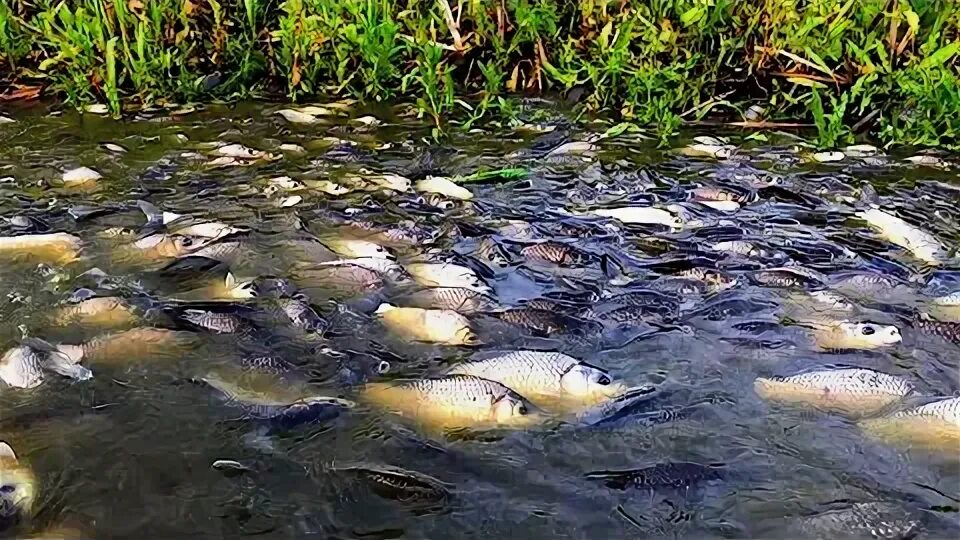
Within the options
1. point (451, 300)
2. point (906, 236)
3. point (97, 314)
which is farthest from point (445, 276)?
point (906, 236)

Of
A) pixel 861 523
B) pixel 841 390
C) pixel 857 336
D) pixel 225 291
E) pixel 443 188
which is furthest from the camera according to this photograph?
pixel 443 188

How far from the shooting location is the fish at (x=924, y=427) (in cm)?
260

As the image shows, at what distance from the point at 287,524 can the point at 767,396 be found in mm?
1486

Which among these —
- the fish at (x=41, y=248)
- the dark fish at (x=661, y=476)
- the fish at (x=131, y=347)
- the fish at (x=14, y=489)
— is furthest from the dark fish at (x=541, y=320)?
the fish at (x=41, y=248)

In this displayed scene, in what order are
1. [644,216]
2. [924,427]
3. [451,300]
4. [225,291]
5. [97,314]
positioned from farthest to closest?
[644,216], [225,291], [451,300], [97,314], [924,427]

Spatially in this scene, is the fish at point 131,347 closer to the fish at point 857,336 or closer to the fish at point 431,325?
the fish at point 431,325

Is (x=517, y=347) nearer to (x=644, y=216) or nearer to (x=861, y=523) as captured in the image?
(x=861, y=523)

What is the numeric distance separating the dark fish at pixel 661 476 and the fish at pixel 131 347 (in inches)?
57.7

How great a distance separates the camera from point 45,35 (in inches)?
257

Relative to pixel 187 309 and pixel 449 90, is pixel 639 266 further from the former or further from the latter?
pixel 449 90

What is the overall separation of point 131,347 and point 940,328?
274 cm

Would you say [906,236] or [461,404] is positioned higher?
[461,404]

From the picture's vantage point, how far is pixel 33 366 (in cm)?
291

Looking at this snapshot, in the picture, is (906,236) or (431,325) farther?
(906,236)
